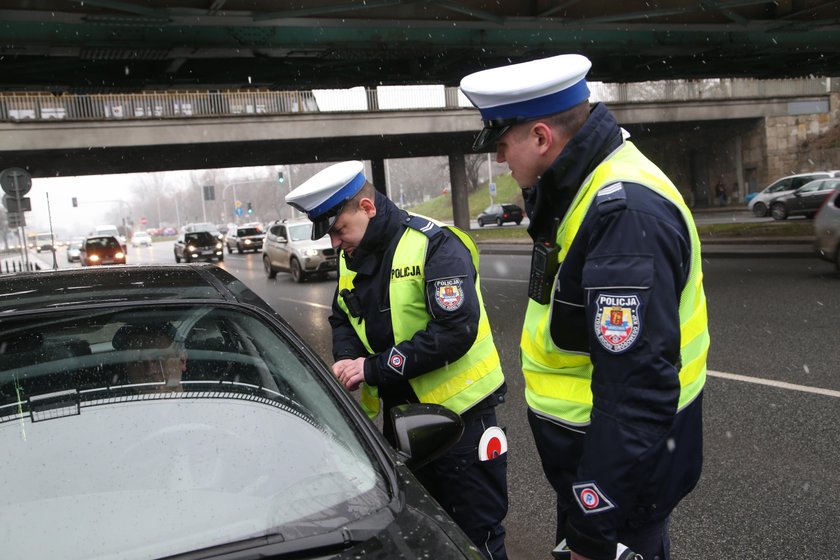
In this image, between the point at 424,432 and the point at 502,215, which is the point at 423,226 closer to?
the point at 424,432

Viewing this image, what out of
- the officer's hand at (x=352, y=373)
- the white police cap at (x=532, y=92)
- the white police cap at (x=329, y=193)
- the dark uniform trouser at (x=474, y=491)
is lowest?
the dark uniform trouser at (x=474, y=491)

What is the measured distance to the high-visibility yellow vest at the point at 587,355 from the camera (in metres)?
1.74

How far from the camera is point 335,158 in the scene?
38.1 metres

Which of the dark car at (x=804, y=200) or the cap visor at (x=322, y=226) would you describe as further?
the dark car at (x=804, y=200)

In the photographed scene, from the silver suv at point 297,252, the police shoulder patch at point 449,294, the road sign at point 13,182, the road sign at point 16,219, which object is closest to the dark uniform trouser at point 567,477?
the police shoulder patch at point 449,294

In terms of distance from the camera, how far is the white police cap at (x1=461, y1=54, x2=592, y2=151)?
1781 millimetres

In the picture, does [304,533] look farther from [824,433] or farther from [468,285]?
[824,433]

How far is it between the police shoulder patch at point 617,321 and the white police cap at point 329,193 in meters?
1.45

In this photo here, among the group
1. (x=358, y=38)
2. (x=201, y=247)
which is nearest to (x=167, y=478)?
(x=358, y=38)

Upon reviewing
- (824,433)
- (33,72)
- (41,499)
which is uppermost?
(33,72)

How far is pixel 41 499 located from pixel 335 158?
37.1 metres

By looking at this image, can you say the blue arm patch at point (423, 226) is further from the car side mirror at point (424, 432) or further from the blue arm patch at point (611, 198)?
the blue arm patch at point (611, 198)

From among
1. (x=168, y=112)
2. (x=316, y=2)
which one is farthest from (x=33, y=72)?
(x=168, y=112)

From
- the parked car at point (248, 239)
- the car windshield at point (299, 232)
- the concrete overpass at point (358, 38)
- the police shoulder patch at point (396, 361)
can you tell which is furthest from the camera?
the parked car at point (248, 239)
